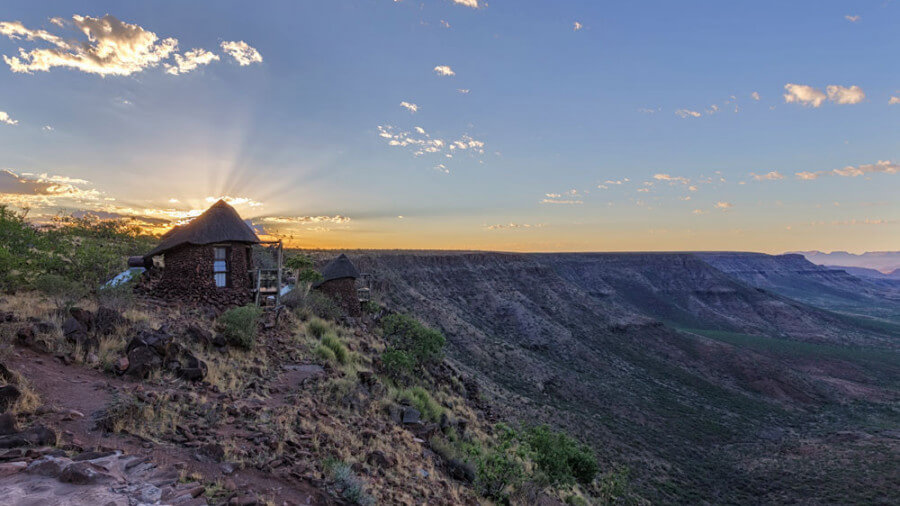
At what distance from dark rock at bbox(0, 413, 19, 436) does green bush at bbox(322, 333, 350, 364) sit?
36.3ft

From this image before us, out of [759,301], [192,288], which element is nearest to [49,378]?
[192,288]

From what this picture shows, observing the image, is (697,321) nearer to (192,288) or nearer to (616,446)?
(616,446)

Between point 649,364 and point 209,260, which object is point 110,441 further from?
point 649,364

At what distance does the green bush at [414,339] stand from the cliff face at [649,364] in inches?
253

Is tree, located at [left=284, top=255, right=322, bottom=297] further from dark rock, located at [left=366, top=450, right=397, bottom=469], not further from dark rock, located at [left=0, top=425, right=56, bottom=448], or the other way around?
dark rock, located at [left=0, top=425, right=56, bottom=448]

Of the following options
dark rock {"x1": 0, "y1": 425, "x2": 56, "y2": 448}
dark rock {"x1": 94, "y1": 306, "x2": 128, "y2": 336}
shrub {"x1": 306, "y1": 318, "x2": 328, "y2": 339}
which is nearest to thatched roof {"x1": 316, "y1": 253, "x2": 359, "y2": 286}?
shrub {"x1": 306, "y1": 318, "x2": 328, "y2": 339}

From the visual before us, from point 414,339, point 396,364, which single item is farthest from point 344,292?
point 396,364

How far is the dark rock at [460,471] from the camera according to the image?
1213cm

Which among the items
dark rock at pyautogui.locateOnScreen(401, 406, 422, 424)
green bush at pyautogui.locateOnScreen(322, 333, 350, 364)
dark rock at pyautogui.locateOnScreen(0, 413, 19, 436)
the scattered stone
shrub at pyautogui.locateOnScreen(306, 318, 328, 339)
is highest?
dark rock at pyautogui.locateOnScreen(0, 413, 19, 436)

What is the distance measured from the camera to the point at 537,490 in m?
14.7

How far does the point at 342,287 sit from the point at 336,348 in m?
9.22

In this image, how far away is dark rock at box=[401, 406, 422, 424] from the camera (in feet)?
45.9

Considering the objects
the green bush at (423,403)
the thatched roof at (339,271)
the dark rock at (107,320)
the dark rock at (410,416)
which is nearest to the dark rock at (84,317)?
the dark rock at (107,320)

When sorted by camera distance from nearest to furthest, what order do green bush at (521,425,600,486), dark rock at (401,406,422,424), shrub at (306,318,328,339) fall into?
dark rock at (401,406,422,424) → green bush at (521,425,600,486) → shrub at (306,318,328,339)
